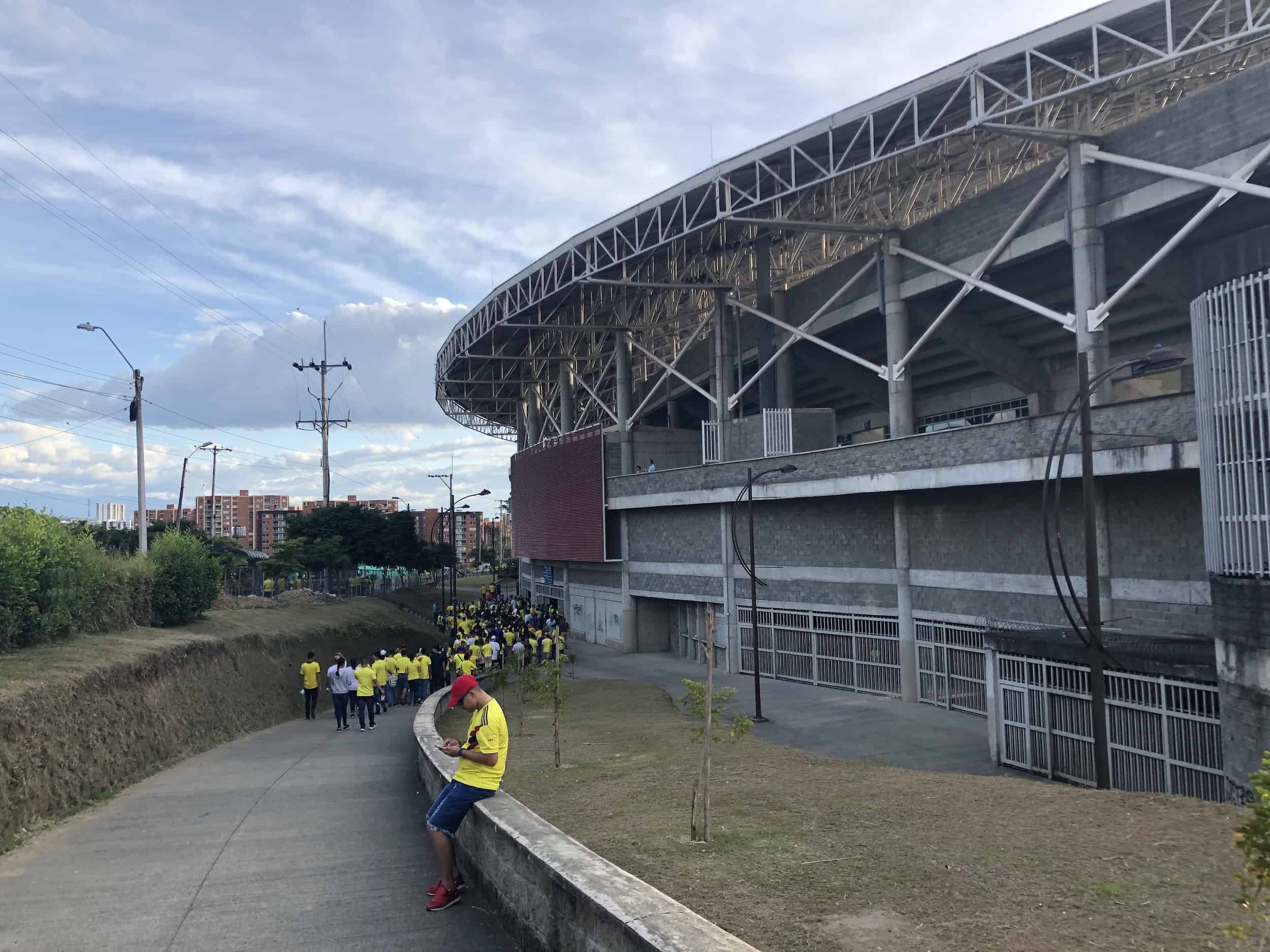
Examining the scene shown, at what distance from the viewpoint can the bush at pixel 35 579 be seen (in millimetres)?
14461

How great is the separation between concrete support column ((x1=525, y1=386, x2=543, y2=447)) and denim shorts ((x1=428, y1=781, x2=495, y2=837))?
170 feet

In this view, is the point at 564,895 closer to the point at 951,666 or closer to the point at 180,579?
the point at 180,579

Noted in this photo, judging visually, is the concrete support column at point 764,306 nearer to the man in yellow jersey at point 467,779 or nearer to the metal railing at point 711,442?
the metal railing at point 711,442

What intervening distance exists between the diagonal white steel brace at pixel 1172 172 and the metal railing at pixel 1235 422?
8.94 m

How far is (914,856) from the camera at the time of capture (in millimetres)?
6527

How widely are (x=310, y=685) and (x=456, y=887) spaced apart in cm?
1541

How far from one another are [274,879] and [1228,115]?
68.9 feet

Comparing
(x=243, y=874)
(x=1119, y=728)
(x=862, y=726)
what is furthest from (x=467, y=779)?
(x=862, y=726)

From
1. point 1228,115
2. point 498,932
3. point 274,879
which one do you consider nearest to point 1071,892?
point 498,932

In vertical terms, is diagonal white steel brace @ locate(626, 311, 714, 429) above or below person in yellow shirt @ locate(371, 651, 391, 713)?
above

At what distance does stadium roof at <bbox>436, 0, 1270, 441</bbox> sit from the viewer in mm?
20969

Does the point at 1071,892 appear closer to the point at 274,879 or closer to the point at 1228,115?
the point at 274,879

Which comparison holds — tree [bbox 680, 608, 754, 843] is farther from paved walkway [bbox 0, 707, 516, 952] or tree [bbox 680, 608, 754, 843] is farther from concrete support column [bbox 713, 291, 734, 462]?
concrete support column [bbox 713, 291, 734, 462]

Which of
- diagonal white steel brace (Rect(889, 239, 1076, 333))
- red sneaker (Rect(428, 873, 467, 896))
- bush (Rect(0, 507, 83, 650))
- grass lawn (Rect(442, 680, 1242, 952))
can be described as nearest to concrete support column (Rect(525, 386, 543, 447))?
diagonal white steel brace (Rect(889, 239, 1076, 333))
